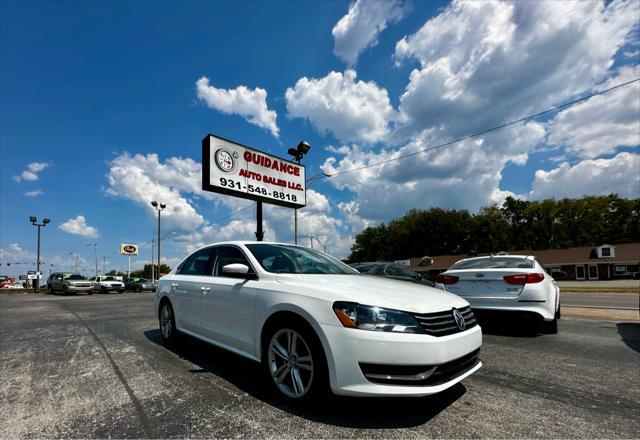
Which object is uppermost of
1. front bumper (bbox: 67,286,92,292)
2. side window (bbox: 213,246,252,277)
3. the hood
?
side window (bbox: 213,246,252,277)

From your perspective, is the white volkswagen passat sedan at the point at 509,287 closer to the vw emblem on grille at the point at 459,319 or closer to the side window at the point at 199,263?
the vw emblem on grille at the point at 459,319

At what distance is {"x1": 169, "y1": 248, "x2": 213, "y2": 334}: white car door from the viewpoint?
4723mm

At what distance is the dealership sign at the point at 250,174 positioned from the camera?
51.9 feet

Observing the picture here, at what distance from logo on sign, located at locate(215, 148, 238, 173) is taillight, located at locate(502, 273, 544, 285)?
13.0 metres

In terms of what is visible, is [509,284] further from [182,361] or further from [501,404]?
[182,361]

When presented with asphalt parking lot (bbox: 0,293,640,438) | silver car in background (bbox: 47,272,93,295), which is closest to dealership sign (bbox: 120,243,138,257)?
silver car in background (bbox: 47,272,93,295)

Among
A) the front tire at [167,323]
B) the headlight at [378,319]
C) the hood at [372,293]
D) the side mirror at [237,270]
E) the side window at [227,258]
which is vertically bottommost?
the front tire at [167,323]

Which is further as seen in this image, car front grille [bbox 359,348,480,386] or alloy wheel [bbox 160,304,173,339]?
alloy wheel [bbox 160,304,173,339]

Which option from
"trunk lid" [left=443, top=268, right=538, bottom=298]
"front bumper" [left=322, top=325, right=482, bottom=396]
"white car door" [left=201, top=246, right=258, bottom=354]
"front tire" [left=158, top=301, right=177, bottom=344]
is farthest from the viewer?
"trunk lid" [left=443, top=268, right=538, bottom=298]

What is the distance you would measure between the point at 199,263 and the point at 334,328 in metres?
2.99

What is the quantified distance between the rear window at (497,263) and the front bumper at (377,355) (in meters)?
4.54

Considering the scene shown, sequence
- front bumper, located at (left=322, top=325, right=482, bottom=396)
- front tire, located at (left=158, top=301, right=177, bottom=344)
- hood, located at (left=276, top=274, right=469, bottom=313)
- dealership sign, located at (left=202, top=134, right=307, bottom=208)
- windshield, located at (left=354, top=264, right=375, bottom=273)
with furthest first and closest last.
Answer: dealership sign, located at (left=202, top=134, right=307, bottom=208) < windshield, located at (left=354, top=264, right=375, bottom=273) < front tire, located at (left=158, top=301, right=177, bottom=344) < hood, located at (left=276, top=274, right=469, bottom=313) < front bumper, located at (left=322, top=325, right=482, bottom=396)

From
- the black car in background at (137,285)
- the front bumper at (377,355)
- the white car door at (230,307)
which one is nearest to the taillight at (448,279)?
the front bumper at (377,355)

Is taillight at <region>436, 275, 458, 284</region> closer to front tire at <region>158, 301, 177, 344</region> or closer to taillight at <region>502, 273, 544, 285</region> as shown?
taillight at <region>502, 273, 544, 285</region>
